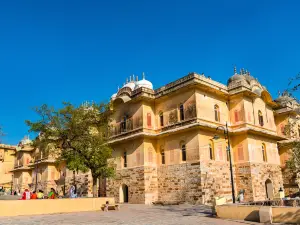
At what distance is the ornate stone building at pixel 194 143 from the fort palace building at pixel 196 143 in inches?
2.5

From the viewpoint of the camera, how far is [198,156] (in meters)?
23.2

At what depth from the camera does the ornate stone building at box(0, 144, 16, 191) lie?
54.1 meters

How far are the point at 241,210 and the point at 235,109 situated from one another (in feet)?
46.8

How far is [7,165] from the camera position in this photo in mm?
55219

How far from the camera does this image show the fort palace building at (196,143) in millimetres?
23938

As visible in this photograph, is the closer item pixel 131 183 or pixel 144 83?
pixel 131 183

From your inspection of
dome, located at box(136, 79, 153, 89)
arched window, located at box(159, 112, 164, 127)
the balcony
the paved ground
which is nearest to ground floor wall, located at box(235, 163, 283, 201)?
arched window, located at box(159, 112, 164, 127)

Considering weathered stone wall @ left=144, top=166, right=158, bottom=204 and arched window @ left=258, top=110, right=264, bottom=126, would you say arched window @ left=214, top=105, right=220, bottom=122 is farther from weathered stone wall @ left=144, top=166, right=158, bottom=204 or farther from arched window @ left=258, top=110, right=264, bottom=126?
weathered stone wall @ left=144, top=166, right=158, bottom=204

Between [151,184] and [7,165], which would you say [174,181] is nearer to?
[151,184]

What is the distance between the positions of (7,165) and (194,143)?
43.5 meters

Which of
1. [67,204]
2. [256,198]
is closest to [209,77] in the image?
[256,198]

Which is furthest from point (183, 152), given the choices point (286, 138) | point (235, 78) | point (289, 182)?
point (289, 182)

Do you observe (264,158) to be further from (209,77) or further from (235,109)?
(209,77)

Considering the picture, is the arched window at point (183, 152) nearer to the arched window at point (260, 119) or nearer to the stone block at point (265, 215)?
the arched window at point (260, 119)
